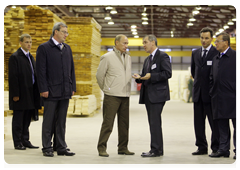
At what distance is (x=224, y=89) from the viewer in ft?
14.1

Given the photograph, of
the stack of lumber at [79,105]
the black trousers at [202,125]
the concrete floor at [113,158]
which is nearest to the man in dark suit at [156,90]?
the concrete floor at [113,158]

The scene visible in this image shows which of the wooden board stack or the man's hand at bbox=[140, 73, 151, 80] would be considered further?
the wooden board stack

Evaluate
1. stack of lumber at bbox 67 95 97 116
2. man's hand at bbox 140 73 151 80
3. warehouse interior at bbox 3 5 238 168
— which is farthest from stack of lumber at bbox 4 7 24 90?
man's hand at bbox 140 73 151 80

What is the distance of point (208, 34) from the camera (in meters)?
4.58

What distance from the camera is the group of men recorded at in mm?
4336

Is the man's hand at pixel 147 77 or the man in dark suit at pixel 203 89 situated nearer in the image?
the man's hand at pixel 147 77

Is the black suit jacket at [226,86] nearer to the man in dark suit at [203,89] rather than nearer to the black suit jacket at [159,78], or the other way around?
the man in dark suit at [203,89]

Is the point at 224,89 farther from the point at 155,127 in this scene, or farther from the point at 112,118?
the point at 112,118

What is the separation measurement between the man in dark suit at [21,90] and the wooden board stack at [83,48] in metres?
5.66

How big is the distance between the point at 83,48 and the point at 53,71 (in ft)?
21.2

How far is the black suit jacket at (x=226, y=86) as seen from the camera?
4.26 metres

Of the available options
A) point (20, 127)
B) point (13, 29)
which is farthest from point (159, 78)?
point (13, 29)

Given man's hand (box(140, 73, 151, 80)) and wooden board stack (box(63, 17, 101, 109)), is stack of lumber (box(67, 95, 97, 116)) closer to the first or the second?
wooden board stack (box(63, 17, 101, 109))

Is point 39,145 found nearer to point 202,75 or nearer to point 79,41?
point 202,75
